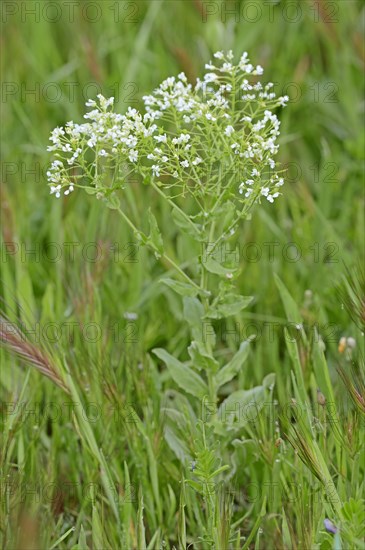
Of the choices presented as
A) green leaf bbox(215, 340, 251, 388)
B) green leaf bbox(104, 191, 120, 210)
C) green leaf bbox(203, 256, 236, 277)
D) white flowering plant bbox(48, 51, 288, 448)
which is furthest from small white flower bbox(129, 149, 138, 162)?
green leaf bbox(215, 340, 251, 388)

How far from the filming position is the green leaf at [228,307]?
198 cm

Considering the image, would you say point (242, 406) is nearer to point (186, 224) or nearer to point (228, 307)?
point (228, 307)

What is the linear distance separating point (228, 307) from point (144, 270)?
769mm

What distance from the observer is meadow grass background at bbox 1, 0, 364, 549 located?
6.30ft

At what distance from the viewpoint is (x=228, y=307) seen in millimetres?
2002

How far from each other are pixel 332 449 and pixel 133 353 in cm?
59

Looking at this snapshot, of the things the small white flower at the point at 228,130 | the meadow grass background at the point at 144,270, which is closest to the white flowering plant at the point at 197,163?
the small white flower at the point at 228,130

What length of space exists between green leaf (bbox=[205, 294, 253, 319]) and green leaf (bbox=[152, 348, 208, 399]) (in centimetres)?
15

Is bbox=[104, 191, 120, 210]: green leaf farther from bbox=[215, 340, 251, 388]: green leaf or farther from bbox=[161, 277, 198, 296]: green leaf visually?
bbox=[215, 340, 251, 388]: green leaf

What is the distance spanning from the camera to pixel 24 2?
157 inches

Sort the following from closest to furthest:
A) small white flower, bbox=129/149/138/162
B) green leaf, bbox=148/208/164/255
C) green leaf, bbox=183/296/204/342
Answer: small white flower, bbox=129/149/138/162, green leaf, bbox=148/208/164/255, green leaf, bbox=183/296/204/342

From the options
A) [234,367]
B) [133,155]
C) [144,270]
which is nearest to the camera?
[133,155]

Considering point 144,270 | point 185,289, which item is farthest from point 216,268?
point 144,270

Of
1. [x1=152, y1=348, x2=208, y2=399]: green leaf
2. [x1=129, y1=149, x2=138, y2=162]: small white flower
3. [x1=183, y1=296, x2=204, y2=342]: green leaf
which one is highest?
[x1=129, y1=149, x2=138, y2=162]: small white flower
